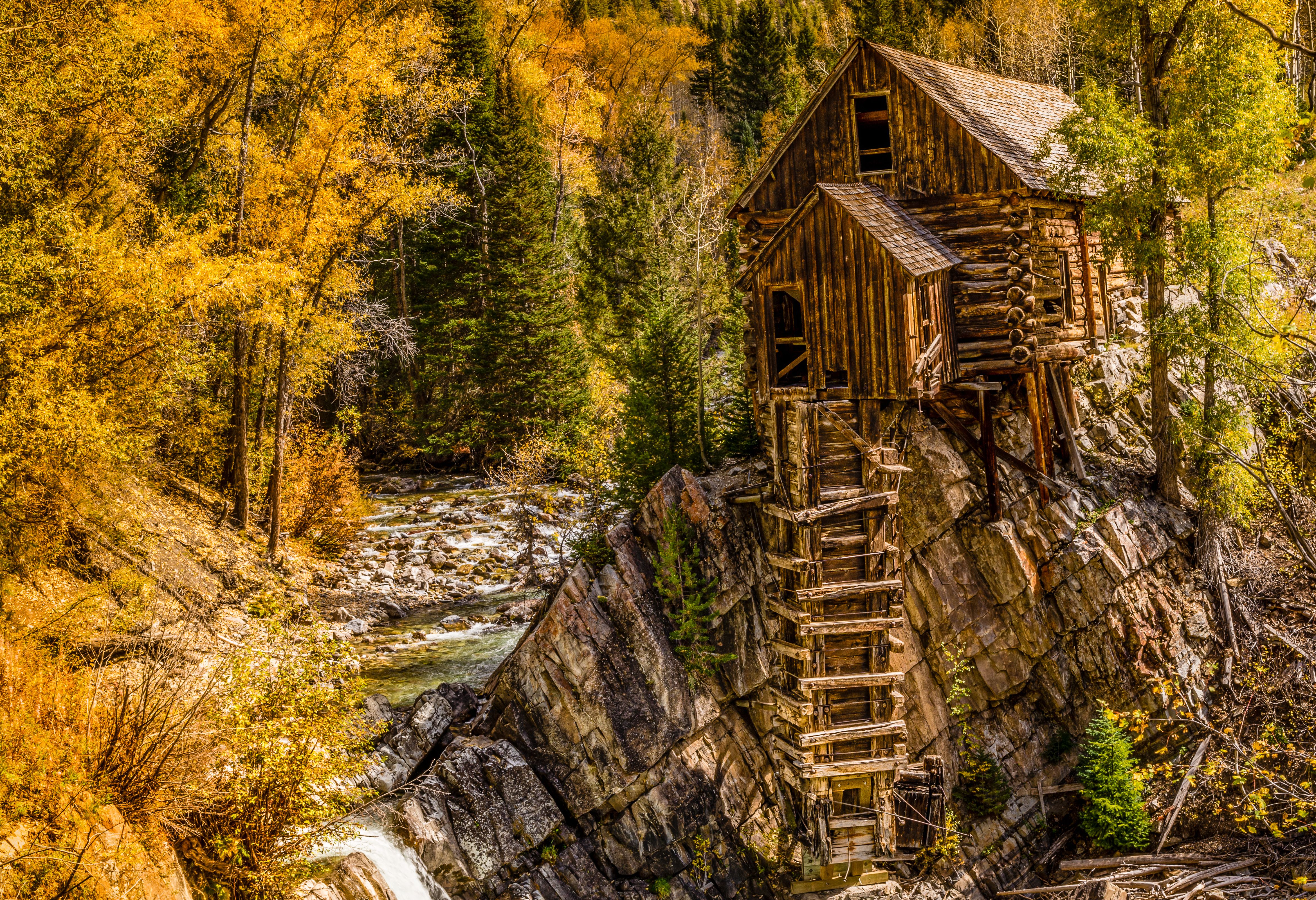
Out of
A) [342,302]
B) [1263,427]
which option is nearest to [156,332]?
[342,302]

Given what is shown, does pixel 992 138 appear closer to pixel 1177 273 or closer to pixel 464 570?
pixel 1177 273

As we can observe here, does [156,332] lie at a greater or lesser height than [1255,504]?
greater

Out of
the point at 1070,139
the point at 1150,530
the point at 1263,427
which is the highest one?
the point at 1070,139

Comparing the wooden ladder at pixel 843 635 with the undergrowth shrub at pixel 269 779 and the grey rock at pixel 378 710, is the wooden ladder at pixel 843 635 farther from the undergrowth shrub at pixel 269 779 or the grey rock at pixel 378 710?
the undergrowth shrub at pixel 269 779

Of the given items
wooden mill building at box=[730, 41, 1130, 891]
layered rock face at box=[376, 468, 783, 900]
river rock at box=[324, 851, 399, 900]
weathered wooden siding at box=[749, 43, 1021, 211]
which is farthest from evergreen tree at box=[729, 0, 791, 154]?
river rock at box=[324, 851, 399, 900]

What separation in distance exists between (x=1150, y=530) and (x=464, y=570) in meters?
17.9

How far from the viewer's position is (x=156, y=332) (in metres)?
19.1

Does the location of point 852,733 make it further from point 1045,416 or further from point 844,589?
point 1045,416

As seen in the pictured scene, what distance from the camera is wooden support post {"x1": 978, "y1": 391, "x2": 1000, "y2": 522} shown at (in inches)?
668

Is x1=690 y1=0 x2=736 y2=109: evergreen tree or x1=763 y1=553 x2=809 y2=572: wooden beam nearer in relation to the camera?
x1=763 y1=553 x2=809 y2=572: wooden beam

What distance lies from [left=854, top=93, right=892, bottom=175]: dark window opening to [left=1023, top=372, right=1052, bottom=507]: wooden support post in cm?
515

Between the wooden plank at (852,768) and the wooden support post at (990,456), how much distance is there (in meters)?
5.45

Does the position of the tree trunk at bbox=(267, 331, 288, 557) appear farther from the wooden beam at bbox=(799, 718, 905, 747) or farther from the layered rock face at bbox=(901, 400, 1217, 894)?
the layered rock face at bbox=(901, 400, 1217, 894)

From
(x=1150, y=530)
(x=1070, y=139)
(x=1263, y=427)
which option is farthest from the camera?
(x=1263, y=427)
